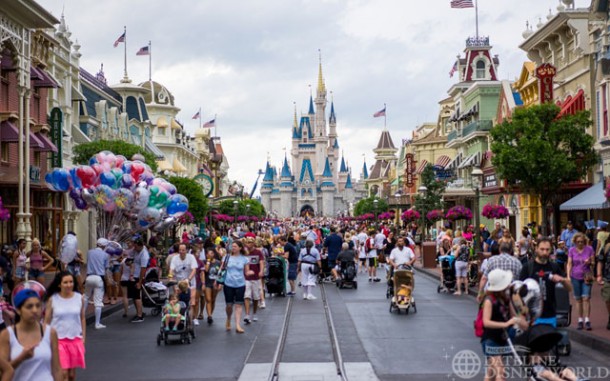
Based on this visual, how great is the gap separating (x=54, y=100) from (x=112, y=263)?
705 inches

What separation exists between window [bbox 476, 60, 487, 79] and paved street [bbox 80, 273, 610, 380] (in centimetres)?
4312

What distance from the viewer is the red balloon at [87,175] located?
2244 centimetres

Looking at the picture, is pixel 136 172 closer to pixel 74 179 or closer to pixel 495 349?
pixel 74 179

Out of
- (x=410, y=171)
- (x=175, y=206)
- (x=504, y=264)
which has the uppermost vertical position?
(x=410, y=171)

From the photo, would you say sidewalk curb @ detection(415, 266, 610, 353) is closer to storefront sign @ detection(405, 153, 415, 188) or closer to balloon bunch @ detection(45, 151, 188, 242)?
balloon bunch @ detection(45, 151, 188, 242)

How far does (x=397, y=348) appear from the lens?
43.3 feet

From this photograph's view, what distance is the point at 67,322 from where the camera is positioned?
8.95 m

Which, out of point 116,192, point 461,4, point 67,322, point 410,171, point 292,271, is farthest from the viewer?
point 410,171

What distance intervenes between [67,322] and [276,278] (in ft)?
46.1

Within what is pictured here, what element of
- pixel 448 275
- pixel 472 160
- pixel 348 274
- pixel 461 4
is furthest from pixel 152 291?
pixel 472 160

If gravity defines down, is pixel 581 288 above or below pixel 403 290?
above

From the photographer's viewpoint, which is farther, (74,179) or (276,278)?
(276,278)

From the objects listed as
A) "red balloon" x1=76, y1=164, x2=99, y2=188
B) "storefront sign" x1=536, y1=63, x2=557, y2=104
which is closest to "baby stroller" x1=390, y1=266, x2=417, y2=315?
"red balloon" x1=76, y1=164, x2=99, y2=188

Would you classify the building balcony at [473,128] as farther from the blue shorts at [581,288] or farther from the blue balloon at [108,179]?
the blue shorts at [581,288]
